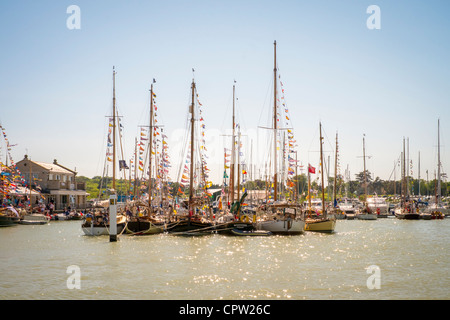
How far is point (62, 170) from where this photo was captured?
286 ft

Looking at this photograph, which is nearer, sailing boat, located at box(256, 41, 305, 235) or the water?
the water

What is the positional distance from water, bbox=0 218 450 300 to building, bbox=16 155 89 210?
41.6m

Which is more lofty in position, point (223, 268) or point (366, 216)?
point (223, 268)

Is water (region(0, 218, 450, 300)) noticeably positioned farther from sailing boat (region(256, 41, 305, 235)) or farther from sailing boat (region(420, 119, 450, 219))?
sailing boat (region(420, 119, 450, 219))

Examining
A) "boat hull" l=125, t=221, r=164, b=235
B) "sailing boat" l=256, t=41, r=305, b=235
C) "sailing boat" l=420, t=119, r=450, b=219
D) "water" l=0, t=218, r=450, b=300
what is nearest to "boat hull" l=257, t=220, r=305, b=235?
"sailing boat" l=256, t=41, r=305, b=235

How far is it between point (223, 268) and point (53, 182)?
65.1 metres

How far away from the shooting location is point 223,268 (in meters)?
26.5

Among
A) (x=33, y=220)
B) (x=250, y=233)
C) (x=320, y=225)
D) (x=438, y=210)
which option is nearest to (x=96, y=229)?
(x=250, y=233)

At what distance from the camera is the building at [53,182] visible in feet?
269

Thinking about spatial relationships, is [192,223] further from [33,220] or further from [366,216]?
[366,216]

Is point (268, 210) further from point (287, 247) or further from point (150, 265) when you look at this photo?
point (150, 265)

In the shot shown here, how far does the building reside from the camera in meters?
81.9
